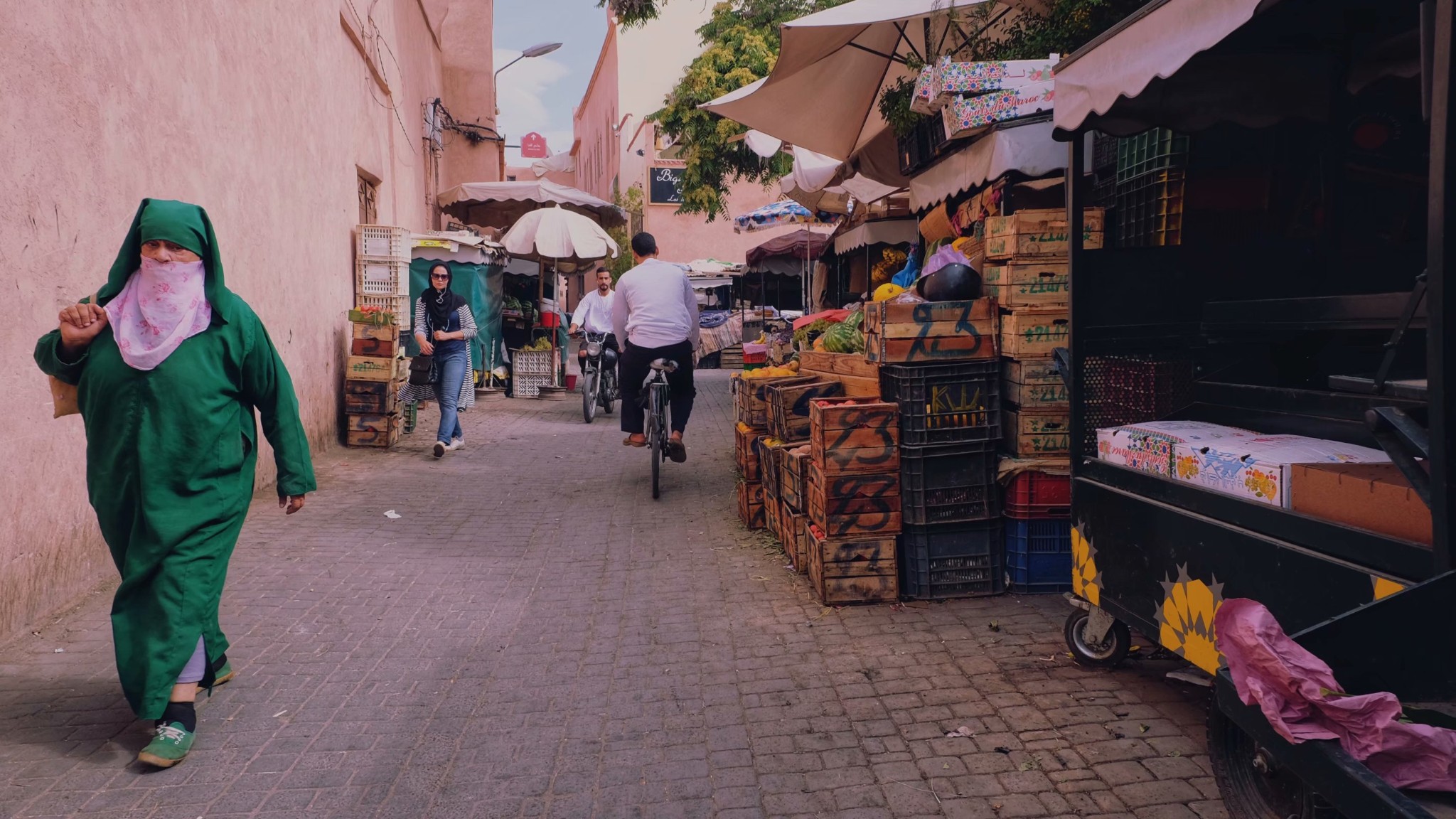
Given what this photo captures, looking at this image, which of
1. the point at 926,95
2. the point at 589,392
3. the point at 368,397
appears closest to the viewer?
the point at 926,95

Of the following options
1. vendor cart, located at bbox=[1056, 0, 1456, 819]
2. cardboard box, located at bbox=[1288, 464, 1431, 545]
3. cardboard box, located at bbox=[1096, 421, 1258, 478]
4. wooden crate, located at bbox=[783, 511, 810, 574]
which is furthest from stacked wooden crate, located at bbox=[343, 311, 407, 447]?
cardboard box, located at bbox=[1288, 464, 1431, 545]

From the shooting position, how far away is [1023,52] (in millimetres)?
7070

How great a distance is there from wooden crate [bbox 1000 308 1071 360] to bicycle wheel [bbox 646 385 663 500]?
12.0ft

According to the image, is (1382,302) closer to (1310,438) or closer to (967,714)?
(1310,438)

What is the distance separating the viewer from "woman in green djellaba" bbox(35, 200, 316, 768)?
147 inches

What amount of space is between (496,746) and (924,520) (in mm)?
2670

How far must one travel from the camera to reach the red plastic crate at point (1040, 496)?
5.58 m

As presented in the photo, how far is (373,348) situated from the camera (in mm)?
11273

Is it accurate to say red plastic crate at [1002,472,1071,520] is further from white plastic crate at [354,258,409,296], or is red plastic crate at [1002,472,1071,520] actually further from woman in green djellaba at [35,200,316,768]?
white plastic crate at [354,258,409,296]

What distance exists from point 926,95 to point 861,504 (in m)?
2.90

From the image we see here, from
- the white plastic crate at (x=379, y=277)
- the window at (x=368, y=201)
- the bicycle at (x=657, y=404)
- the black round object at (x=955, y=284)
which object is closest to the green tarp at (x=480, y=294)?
the window at (x=368, y=201)

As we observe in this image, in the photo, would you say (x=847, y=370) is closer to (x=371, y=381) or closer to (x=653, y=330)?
(x=653, y=330)

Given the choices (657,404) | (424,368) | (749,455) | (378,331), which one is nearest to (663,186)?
(378,331)

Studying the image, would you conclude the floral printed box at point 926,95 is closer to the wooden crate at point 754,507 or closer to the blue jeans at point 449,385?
the wooden crate at point 754,507
